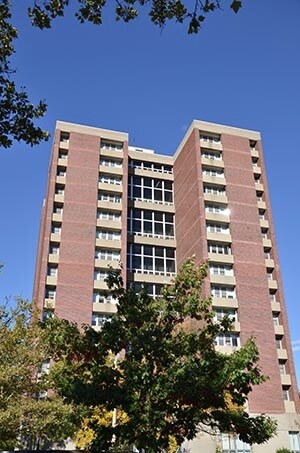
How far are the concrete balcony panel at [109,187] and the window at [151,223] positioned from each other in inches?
116

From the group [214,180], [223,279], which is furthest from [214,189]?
[223,279]

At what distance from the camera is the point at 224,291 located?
41.5 metres

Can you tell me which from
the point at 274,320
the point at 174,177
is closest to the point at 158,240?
the point at 174,177

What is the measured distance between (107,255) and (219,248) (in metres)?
10.7

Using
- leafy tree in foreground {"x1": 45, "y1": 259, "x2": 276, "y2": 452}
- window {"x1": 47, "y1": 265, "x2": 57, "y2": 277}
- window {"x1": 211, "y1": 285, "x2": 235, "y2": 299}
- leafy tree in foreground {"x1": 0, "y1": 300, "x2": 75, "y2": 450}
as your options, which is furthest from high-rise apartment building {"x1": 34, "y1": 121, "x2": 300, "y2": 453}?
leafy tree in foreground {"x1": 45, "y1": 259, "x2": 276, "y2": 452}

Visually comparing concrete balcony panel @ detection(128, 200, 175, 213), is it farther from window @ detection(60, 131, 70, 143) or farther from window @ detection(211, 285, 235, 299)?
window @ detection(211, 285, 235, 299)

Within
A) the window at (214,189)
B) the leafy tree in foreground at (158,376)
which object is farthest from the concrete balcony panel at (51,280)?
the leafy tree in foreground at (158,376)

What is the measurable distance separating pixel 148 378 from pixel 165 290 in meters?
3.32

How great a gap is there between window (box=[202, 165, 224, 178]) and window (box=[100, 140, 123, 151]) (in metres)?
9.41

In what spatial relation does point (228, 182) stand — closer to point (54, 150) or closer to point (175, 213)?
point (175, 213)

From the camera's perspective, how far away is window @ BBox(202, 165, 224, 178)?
155 ft

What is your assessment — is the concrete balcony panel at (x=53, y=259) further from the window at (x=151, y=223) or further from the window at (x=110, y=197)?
the window at (x=151, y=223)

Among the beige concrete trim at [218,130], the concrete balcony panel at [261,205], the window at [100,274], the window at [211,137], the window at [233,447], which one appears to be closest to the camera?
the window at [233,447]

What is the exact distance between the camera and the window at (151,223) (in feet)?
155
